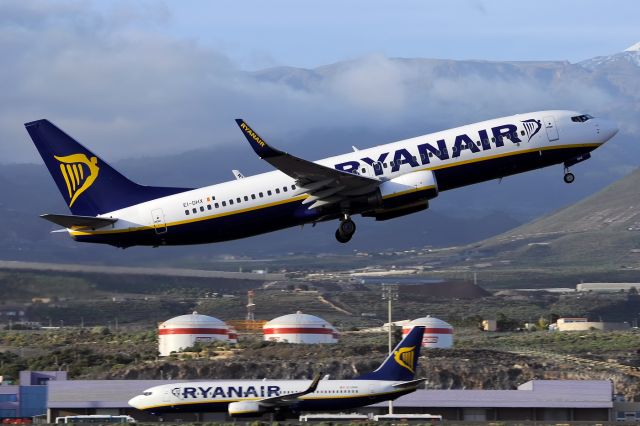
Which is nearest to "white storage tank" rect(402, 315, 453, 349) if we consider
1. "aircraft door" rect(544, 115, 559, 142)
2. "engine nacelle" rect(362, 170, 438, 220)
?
"aircraft door" rect(544, 115, 559, 142)

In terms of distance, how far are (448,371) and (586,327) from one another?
141ft

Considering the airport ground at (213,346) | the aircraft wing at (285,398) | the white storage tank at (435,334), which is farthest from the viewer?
the white storage tank at (435,334)

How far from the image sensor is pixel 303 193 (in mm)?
73875

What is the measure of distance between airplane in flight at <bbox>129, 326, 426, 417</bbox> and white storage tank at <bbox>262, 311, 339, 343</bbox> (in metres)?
40.2

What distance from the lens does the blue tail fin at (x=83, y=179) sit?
7531cm

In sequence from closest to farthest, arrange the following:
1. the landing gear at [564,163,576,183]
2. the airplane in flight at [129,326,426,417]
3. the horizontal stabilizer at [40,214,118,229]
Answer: the horizontal stabilizer at [40,214,118,229] → the landing gear at [564,163,576,183] → the airplane in flight at [129,326,426,417]

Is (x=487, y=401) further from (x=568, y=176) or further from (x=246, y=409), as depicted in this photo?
(x=246, y=409)

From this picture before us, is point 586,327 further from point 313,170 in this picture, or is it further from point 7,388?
point 313,170

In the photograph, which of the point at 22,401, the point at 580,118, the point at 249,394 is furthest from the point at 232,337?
the point at 580,118

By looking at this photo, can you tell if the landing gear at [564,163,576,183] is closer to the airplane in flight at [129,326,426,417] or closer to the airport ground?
the airplane in flight at [129,326,426,417]

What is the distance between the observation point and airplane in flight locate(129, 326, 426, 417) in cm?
7812

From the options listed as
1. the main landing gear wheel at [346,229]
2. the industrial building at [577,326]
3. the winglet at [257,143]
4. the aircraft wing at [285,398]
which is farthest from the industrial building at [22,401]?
the industrial building at [577,326]

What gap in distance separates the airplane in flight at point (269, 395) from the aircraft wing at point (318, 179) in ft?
37.1

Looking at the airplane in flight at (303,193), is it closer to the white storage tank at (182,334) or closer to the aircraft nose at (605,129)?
A: the aircraft nose at (605,129)
